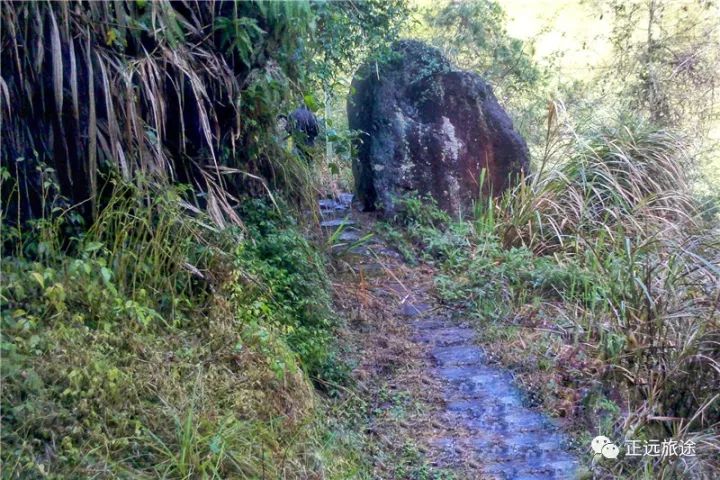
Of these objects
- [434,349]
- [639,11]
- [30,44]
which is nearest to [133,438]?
[30,44]

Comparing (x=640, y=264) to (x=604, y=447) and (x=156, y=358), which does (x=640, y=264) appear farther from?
(x=156, y=358)

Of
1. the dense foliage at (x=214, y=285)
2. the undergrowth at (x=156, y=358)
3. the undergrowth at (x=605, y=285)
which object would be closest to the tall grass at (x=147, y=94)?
the dense foliage at (x=214, y=285)

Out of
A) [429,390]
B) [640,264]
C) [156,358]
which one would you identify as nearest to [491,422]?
[429,390]

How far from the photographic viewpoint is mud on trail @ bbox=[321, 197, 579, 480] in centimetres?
438

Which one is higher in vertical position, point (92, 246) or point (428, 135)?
point (92, 246)

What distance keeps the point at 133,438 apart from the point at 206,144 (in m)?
2.35

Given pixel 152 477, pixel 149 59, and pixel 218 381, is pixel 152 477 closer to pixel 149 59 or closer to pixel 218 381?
pixel 218 381

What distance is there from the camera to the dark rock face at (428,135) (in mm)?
8609

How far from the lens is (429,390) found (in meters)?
5.22

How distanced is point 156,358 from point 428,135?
5.52m

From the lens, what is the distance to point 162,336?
4.03 metres

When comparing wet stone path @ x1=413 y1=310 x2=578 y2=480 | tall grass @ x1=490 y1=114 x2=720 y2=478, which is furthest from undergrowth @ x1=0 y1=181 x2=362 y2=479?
tall grass @ x1=490 y1=114 x2=720 y2=478

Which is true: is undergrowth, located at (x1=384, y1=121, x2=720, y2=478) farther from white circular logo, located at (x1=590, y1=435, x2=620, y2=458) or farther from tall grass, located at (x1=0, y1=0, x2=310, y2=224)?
tall grass, located at (x1=0, y1=0, x2=310, y2=224)

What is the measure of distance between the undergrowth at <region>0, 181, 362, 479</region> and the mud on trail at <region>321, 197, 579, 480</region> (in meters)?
0.37
